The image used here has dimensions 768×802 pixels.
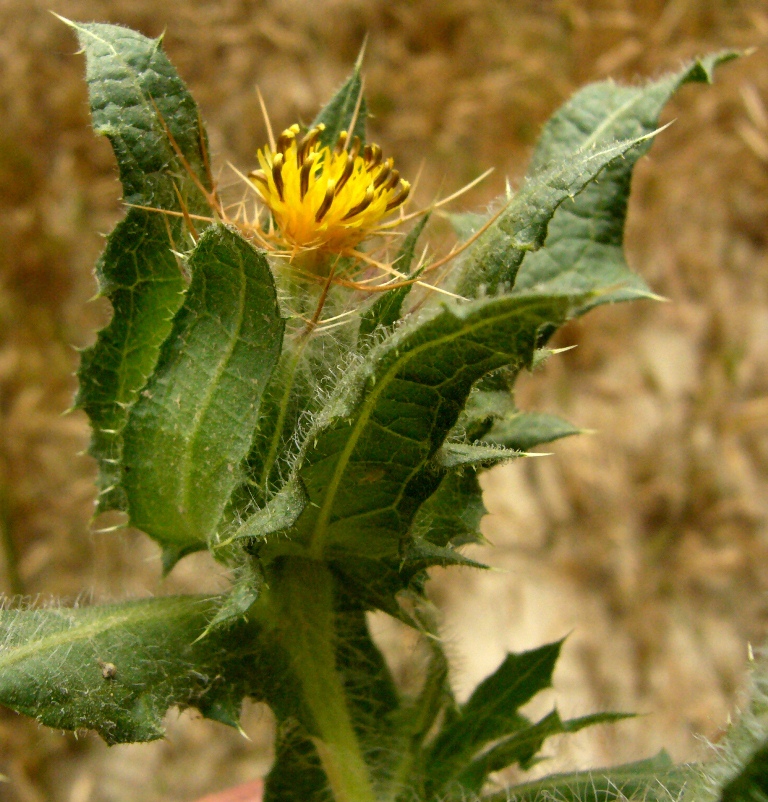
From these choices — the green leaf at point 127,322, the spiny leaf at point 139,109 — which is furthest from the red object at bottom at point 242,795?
the spiny leaf at point 139,109

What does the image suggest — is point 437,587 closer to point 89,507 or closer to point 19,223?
point 89,507

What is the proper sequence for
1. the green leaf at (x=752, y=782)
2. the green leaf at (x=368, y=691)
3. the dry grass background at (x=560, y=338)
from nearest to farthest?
1. the green leaf at (x=752, y=782)
2. the green leaf at (x=368, y=691)
3. the dry grass background at (x=560, y=338)


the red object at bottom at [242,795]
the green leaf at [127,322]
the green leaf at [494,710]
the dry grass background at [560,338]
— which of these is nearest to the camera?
the green leaf at [127,322]

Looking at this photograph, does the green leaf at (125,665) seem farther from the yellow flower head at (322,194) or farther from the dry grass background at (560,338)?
the dry grass background at (560,338)

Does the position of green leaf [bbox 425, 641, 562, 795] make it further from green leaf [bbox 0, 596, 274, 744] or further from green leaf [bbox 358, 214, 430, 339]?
green leaf [bbox 358, 214, 430, 339]

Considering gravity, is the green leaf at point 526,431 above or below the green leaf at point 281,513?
below
